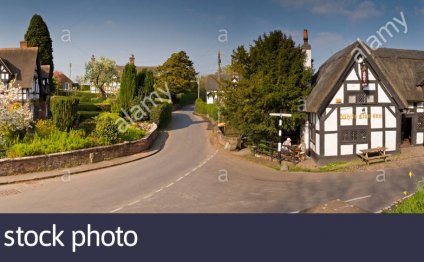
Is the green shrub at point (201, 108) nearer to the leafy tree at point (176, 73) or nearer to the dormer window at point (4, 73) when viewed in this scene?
the leafy tree at point (176, 73)

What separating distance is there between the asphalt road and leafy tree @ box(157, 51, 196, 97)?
42.1m

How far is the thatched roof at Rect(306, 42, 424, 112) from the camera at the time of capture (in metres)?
19.9

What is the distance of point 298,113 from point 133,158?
9.96 m

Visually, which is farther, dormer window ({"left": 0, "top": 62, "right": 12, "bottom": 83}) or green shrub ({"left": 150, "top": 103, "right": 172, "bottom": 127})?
dormer window ({"left": 0, "top": 62, "right": 12, "bottom": 83})

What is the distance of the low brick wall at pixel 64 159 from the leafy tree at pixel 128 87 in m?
11.6

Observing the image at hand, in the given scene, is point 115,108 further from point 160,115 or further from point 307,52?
point 307,52

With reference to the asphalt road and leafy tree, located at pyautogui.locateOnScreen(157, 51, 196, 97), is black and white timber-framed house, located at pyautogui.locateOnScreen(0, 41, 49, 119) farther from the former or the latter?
leafy tree, located at pyautogui.locateOnScreen(157, 51, 196, 97)

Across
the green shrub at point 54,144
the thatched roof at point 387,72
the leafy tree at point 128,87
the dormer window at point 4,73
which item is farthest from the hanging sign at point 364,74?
the dormer window at point 4,73

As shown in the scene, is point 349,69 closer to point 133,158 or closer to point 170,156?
point 170,156

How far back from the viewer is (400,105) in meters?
20.9

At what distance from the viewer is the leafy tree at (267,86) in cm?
2083

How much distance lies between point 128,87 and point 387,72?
2107 cm

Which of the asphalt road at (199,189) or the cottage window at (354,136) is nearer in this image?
the asphalt road at (199,189)

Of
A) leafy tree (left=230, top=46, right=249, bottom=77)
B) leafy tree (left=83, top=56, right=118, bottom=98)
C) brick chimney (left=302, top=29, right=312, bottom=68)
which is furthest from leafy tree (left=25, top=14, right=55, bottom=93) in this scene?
brick chimney (left=302, top=29, right=312, bottom=68)
